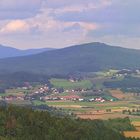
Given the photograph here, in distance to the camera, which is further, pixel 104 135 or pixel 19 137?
pixel 104 135

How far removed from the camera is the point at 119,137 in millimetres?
103938

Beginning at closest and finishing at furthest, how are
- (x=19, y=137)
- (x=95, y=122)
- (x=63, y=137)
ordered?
(x=19, y=137), (x=63, y=137), (x=95, y=122)

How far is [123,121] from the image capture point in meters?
142

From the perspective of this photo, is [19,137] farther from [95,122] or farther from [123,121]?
[123,121]

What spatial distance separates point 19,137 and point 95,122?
134 feet

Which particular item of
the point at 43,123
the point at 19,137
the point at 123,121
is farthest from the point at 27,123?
the point at 123,121

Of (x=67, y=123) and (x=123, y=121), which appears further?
(x=123, y=121)

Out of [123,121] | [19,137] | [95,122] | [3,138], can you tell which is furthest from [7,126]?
[123,121]

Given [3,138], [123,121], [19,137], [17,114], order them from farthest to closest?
[123,121]
[17,114]
[19,137]
[3,138]

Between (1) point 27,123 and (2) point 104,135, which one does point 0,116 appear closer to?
(1) point 27,123

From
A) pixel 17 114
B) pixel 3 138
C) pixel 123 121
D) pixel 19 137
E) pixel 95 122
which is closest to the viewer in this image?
pixel 3 138

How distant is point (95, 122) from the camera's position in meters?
123

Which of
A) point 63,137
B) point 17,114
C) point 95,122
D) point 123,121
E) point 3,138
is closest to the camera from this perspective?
point 3,138

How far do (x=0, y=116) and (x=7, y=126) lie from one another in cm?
447
